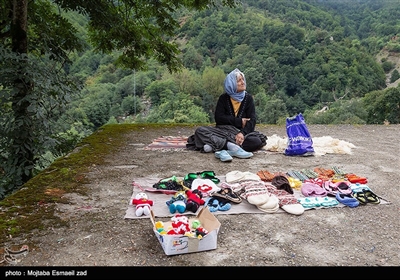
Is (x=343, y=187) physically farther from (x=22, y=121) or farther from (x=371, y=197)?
(x=22, y=121)

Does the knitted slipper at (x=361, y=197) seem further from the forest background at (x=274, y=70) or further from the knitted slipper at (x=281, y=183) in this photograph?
the forest background at (x=274, y=70)

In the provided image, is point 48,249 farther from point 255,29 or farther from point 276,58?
point 255,29

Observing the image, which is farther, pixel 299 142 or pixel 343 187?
pixel 299 142

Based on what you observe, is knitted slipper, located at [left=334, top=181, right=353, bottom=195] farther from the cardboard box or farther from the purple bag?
the cardboard box

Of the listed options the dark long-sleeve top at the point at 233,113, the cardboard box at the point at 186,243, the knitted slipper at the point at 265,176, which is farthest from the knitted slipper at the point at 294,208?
the dark long-sleeve top at the point at 233,113

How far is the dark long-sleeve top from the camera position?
5516 mm

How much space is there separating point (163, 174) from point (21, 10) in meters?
3.02

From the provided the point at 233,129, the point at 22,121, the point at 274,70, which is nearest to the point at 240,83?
the point at 233,129

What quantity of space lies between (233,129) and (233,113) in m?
0.31

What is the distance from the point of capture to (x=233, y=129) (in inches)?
214

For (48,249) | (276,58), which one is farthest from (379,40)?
(48,249)

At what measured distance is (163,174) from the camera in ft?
14.0

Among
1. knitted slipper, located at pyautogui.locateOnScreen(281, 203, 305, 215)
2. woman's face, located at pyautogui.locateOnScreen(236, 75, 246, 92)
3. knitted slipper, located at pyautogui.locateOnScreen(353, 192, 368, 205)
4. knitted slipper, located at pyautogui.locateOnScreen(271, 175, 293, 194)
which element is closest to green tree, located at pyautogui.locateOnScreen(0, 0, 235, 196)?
woman's face, located at pyautogui.locateOnScreen(236, 75, 246, 92)

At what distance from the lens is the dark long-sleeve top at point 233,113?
5516 millimetres
